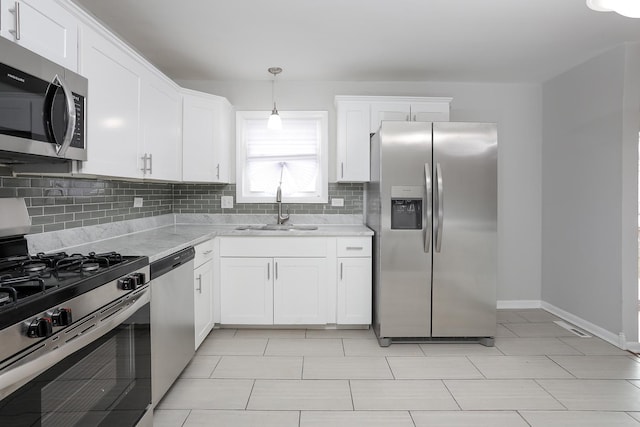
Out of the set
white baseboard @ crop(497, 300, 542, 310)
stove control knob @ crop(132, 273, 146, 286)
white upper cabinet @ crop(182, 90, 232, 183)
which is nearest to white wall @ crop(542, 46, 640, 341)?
white baseboard @ crop(497, 300, 542, 310)

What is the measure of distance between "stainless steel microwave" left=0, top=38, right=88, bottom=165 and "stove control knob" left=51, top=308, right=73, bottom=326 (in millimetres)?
620

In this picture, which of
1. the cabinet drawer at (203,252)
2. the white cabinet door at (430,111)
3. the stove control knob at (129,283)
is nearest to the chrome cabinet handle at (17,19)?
the stove control knob at (129,283)

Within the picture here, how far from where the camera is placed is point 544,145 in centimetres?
412

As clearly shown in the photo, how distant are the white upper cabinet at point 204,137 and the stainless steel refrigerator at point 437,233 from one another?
1.56 metres

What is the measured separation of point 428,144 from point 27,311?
2.75 meters

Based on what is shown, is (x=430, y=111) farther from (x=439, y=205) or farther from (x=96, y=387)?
(x=96, y=387)

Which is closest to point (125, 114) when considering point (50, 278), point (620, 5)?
point (50, 278)

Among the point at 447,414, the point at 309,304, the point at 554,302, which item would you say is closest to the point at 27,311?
the point at 447,414

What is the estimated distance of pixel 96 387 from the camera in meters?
1.52

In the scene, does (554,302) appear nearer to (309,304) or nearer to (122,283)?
(309,304)

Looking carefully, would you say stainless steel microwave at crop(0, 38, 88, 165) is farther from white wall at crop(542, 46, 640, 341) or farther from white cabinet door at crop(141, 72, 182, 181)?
white wall at crop(542, 46, 640, 341)

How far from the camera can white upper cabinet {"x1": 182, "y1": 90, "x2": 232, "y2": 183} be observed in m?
3.50

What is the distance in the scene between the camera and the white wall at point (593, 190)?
3.11 metres

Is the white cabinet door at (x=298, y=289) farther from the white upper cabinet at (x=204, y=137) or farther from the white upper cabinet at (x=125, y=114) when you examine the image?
the white upper cabinet at (x=125, y=114)
